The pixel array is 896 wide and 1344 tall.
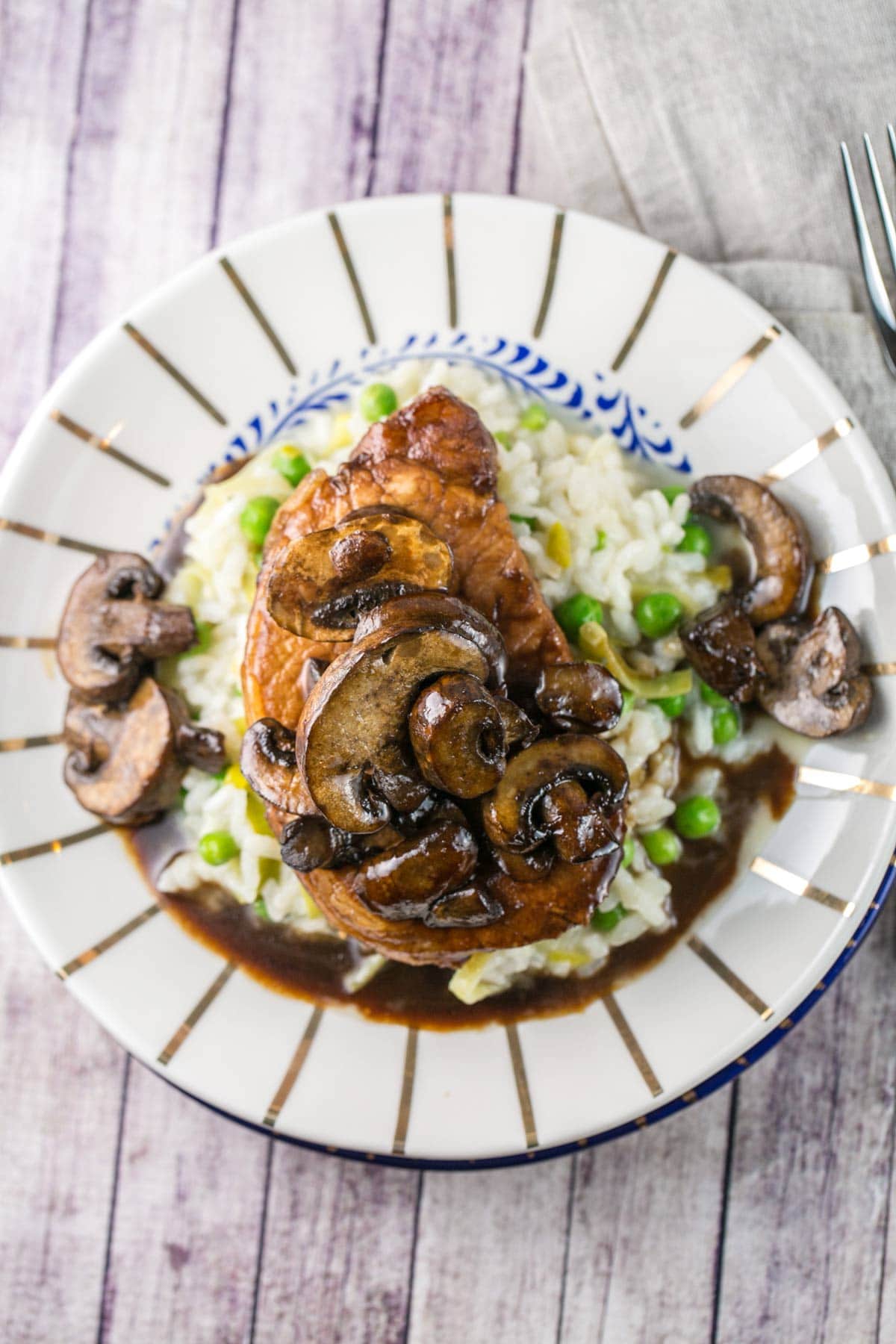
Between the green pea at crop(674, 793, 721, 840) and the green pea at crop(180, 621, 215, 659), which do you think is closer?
the green pea at crop(674, 793, 721, 840)

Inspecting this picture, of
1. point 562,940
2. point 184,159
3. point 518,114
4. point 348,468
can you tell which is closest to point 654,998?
point 562,940

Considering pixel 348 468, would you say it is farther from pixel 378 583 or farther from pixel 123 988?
pixel 123 988

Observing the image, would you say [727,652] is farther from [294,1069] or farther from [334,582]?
[294,1069]

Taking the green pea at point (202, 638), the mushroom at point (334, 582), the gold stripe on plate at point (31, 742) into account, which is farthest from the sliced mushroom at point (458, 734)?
the gold stripe on plate at point (31, 742)

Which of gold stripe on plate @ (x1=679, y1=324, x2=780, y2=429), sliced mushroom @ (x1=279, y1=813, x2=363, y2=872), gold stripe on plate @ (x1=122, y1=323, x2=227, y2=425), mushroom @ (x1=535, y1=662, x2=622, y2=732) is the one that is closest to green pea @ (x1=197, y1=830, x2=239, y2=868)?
sliced mushroom @ (x1=279, y1=813, x2=363, y2=872)

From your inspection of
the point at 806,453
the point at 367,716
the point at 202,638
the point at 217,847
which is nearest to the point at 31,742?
the point at 202,638

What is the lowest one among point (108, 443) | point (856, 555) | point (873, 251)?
point (856, 555)

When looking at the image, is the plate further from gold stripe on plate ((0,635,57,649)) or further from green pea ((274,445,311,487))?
green pea ((274,445,311,487))

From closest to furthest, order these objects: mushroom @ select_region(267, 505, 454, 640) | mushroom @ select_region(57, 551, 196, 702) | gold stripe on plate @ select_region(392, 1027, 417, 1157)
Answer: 1. mushroom @ select_region(267, 505, 454, 640)
2. gold stripe on plate @ select_region(392, 1027, 417, 1157)
3. mushroom @ select_region(57, 551, 196, 702)
